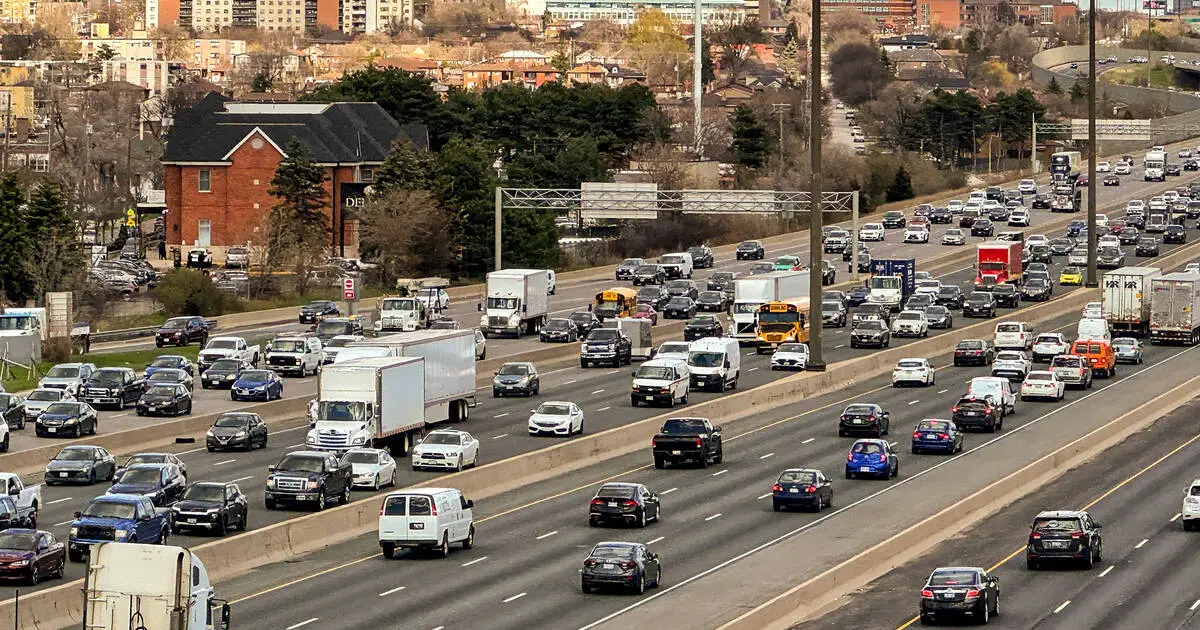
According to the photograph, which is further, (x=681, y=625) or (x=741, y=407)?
(x=741, y=407)

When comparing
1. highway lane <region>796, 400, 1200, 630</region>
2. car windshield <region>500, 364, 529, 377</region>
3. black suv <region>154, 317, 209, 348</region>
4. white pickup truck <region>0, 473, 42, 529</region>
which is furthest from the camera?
black suv <region>154, 317, 209, 348</region>

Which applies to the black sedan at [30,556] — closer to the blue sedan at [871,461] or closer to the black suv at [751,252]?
the blue sedan at [871,461]

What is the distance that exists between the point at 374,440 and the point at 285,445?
17.6ft

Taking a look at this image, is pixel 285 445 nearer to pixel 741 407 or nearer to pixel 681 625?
pixel 741 407

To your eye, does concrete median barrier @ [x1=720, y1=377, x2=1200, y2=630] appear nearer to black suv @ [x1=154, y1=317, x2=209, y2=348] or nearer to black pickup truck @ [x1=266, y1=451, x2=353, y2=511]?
black pickup truck @ [x1=266, y1=451, x2=353, y2=511]

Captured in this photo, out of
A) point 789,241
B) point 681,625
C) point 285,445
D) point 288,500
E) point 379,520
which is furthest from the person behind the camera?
point 789,241

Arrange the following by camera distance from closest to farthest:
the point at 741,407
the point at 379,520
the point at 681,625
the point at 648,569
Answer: the point at 681,625
the point at 648,569
the point at 379,520
the point at 741,407

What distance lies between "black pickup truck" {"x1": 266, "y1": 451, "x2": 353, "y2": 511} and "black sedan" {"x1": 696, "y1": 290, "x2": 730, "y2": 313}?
51629 mm

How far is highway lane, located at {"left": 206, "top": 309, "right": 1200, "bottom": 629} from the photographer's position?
4419 cm

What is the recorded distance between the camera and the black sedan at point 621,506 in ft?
179

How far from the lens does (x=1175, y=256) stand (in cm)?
12925

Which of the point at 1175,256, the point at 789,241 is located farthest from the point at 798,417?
the point at 789,241

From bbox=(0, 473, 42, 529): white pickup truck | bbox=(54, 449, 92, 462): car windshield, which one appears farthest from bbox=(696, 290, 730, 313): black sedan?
bbox=(0, 473, 42, 529): white pickup truck

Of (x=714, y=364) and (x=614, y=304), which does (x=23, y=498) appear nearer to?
(x=714, y=364)
